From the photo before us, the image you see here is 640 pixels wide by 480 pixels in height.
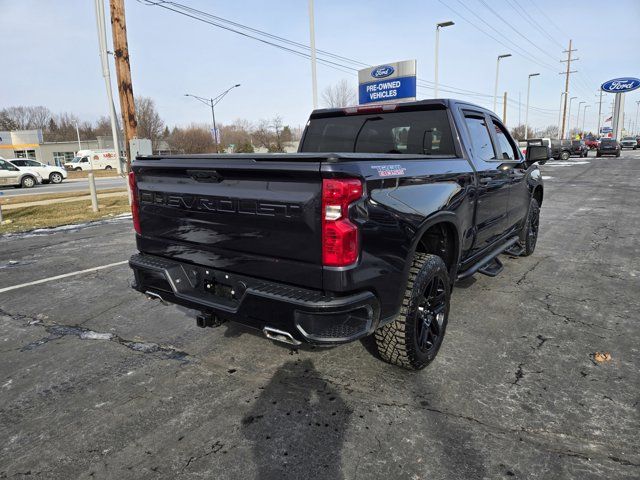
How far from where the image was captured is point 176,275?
3.04 metres

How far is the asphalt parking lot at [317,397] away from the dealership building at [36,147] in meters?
77.3

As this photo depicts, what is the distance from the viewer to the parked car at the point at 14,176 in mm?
24047

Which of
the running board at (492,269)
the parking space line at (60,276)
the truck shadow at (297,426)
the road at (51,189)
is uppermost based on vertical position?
the road at (51,189)

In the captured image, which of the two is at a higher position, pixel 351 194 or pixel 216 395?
pixel 351 194

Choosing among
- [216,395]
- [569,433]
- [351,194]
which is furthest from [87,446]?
[569,433]

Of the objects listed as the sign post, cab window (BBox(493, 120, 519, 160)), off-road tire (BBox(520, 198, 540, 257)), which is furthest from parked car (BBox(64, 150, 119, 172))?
the sign post

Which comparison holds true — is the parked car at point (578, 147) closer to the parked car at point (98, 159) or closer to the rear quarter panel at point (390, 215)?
the rear quarter panel at point (390, 215)

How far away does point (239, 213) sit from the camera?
8.55 ft

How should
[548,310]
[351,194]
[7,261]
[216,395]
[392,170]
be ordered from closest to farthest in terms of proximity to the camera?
[351,194] → [392,170] → [216,395] → [548,310] → [7,261]

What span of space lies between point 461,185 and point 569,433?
6.25ft

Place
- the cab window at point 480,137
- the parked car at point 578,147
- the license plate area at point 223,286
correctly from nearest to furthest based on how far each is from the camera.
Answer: the license plate area at point 223,286 < the cab window at point 480,137 < the parked car at point 578,147

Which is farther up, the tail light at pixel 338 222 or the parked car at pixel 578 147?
the parked car at pixel 578 147

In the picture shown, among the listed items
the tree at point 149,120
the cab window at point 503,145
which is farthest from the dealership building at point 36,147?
the cab window at point 503,145

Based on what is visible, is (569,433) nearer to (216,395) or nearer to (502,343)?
(502,343)
